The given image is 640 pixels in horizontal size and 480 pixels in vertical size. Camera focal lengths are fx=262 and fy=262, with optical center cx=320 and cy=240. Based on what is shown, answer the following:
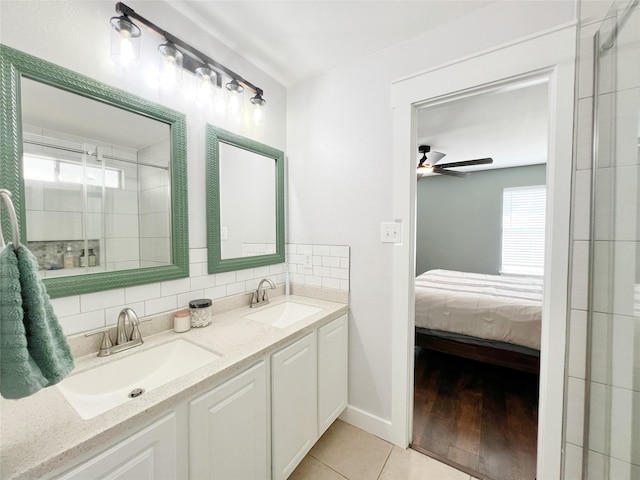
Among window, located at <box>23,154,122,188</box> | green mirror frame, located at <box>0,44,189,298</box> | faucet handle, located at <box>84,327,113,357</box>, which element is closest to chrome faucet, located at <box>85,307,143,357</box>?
faucet handle, located at <box>84,327,113,357</box>

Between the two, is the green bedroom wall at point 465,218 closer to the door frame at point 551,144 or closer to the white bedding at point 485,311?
the white bedding at point 485,311

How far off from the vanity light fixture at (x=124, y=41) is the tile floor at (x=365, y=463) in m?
2.09

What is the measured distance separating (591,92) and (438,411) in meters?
1.98

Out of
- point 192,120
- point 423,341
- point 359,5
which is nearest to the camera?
point 359,5

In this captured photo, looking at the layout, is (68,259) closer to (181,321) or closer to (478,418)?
(181,321)

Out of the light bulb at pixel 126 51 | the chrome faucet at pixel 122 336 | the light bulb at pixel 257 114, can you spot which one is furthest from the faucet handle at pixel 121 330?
the light bulb at pixel 257 114

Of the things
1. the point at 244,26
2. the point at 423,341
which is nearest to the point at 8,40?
the point at 244,26

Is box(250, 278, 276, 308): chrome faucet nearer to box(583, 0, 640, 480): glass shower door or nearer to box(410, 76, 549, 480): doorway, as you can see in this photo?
box(410, 76, 549, 480): doorway

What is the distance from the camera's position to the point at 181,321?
4.07 feet

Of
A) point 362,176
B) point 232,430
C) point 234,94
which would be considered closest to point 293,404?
point 232,430

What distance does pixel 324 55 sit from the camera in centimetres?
161

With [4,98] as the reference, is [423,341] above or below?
below

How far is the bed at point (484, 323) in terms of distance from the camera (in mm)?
2053

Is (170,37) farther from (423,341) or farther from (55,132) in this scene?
(423,341)
